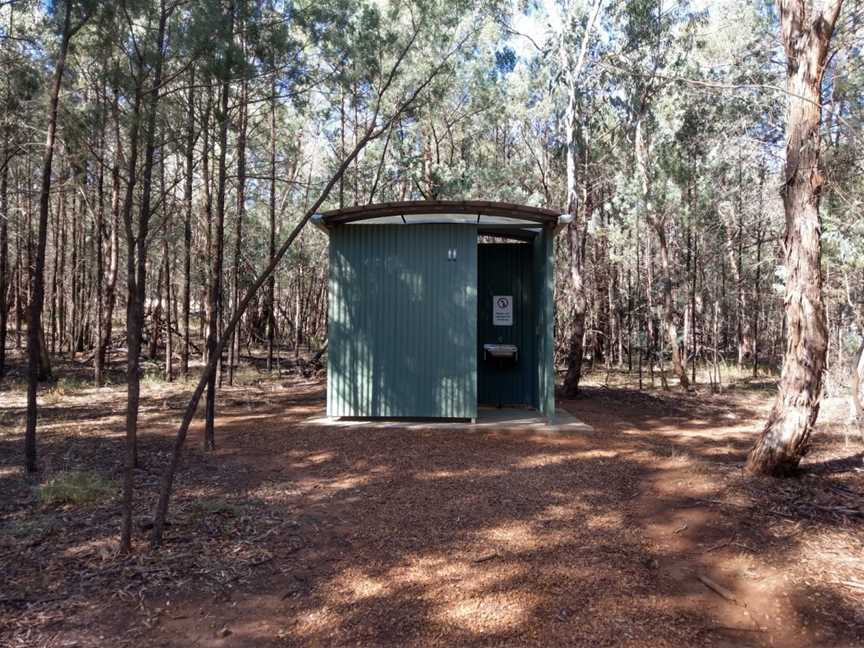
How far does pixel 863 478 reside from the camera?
5328 millimetres

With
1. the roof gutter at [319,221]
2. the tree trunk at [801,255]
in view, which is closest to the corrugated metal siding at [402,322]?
the roof gutter at [319,221]

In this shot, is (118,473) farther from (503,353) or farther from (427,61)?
(427,61)

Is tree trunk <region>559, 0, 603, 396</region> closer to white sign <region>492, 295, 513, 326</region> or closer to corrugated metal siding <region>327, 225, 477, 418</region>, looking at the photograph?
white sign <region>492, 295, 513, 326</region>

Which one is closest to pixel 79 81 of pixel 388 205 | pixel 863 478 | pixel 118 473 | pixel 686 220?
pixel 388 205

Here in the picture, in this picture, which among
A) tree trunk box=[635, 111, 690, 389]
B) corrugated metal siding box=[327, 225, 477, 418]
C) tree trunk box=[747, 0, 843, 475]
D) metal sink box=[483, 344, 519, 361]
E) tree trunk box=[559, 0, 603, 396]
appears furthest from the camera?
tree trunk box=[635, 111, 690, 389]

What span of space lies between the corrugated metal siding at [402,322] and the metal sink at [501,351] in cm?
128

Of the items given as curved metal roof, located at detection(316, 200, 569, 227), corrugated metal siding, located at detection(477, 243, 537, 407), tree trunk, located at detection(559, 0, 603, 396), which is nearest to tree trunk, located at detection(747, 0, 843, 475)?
curved metal roof, located at detection(316, 200, 569, 227)

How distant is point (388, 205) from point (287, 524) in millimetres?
4503

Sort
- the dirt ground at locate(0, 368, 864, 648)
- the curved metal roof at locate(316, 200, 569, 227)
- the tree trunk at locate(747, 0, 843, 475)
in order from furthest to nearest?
the curved metal roof at locate(316, 200, 569, 227) < the tree trunk at locate(747, 0, 843, 475) < the dirt ground at locate(0, 368, 864, 648)

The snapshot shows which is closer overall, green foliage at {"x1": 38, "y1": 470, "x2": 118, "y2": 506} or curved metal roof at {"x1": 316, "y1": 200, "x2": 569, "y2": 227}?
green foliage at {"x1": 38, "y1": 470, "x2": 118, "y2": 506}

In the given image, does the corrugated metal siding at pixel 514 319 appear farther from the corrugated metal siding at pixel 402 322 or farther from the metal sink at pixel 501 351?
the corrugated metal siding at pixel 402 322

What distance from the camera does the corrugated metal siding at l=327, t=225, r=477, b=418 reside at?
26.3 ft

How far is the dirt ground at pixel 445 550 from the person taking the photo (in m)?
2.78

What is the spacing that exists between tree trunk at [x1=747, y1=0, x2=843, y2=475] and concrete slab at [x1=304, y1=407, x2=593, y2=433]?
9.50ft
